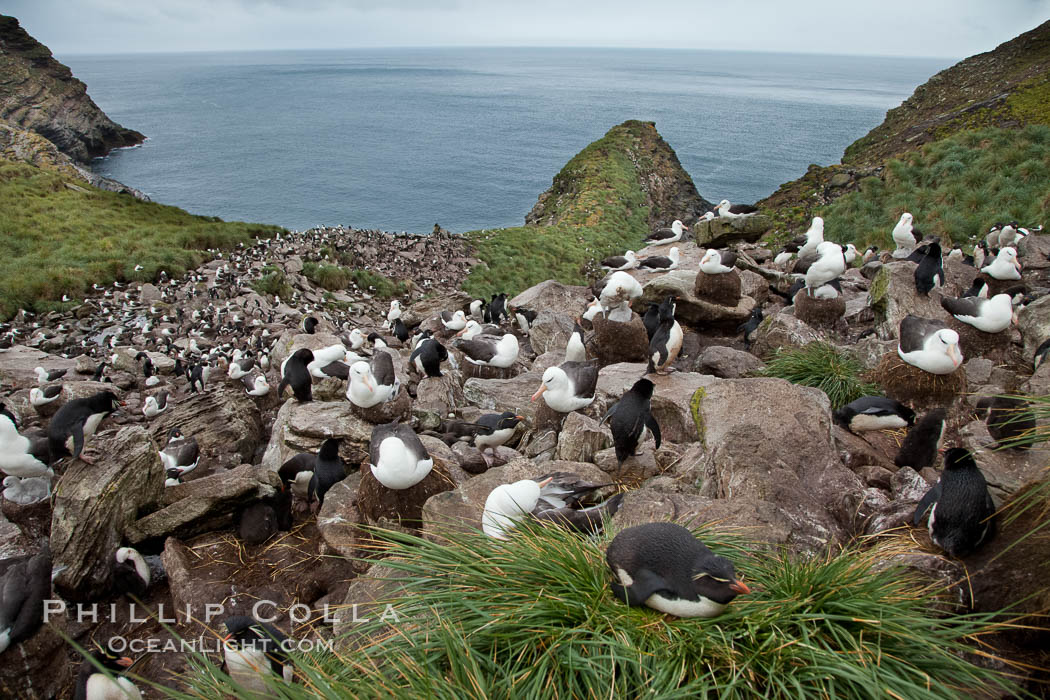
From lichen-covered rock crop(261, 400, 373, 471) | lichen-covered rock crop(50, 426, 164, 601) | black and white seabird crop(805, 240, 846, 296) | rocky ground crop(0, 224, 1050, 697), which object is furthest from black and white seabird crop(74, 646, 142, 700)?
black and white seabird crop(805, 240, 846, 296)

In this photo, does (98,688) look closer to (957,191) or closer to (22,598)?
(22,598)

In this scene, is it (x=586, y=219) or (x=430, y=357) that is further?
(x=586, y=219)

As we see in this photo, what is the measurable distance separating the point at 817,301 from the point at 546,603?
12140mm

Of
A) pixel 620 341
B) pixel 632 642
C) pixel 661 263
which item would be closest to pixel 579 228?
pixel 661 263

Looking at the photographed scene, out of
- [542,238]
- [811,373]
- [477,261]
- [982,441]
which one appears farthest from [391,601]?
[542,238]

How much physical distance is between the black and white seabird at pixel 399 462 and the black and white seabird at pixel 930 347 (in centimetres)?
691

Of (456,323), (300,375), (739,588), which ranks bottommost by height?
(456,323)

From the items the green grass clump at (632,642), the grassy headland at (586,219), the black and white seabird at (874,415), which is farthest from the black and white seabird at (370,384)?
the grassy headland at (586,219)

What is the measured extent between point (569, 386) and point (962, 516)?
571cm

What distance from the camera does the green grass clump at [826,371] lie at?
30.5 ft

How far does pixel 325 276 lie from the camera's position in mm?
25828

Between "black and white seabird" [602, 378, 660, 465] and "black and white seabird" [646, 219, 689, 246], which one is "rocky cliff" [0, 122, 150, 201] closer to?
"black and white seabird" [646, 219, 689, 246]

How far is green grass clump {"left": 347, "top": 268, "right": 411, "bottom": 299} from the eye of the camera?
86.7ft

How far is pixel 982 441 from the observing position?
24.0 ft
